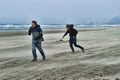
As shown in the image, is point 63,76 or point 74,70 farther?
point 74,70

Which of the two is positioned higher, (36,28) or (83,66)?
(36,28)

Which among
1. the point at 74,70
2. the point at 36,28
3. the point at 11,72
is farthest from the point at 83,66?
the point at 36,28

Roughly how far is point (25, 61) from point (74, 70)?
3972 millimetres

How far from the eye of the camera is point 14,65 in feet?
41.7

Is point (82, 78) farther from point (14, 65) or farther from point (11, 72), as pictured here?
point (14, 65)

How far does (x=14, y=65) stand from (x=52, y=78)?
3706 mm

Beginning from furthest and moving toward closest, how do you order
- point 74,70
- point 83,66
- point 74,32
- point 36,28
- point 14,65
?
1. point 74,32
2. point 36,28
3. point 14,65
4. point 83,66
5. point 74,70

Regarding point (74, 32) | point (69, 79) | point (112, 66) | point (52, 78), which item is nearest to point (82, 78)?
point (69, 79)

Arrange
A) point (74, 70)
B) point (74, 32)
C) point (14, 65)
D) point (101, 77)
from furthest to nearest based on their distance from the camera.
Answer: point (74, 32) → point (14, 65) → point (74, 70) → point (101, 77)

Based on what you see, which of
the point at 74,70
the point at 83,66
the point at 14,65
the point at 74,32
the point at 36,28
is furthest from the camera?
the point at 74,32

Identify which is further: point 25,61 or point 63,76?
point 25,61

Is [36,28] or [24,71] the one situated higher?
[36,28]

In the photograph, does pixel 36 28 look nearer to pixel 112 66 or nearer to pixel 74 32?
pixel 74 32

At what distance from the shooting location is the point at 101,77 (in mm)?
8914
